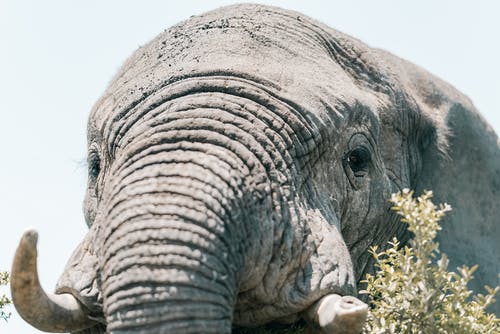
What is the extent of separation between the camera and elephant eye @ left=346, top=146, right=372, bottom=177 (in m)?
7.51

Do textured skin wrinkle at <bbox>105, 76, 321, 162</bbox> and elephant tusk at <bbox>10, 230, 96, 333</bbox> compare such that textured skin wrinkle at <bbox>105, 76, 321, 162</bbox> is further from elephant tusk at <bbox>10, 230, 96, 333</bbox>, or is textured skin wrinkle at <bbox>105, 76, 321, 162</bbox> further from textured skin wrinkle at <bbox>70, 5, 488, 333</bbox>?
elephant tusk at <bbox>10, 230, 96, 333</bbox>

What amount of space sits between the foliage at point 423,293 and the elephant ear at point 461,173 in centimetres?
203

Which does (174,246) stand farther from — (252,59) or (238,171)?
(252,59)

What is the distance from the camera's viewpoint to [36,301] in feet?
20.9

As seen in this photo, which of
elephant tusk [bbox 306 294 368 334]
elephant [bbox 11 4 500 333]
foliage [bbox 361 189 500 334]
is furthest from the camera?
foliage [bbox 361 189 500 334]

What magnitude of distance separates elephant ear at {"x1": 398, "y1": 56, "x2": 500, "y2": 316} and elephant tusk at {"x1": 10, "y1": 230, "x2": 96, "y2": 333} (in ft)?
8.42

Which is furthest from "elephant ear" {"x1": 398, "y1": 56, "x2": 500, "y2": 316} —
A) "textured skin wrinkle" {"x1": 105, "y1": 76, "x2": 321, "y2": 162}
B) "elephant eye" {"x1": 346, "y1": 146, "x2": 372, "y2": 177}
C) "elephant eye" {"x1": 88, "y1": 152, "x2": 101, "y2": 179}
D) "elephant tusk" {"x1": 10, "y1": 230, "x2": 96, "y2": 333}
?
"elephant tusk" {"x1": 10, "y1": 230, "x2": 96, "y2": 333}

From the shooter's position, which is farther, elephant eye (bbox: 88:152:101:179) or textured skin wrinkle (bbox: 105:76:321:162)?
elephant eye (bbox: 88:152:101:179)

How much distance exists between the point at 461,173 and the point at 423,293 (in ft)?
8.83

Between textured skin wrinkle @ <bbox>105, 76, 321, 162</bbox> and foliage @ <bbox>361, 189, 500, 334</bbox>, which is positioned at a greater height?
textured skin wrinkle @ <bbox>105, 76, 321, 162</bbox>

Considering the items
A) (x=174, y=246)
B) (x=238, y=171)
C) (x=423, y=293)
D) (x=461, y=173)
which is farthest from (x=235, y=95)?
(x=461, y=173)

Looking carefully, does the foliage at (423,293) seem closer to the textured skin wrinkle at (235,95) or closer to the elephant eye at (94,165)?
the textured skin wrinkle at (235,95)

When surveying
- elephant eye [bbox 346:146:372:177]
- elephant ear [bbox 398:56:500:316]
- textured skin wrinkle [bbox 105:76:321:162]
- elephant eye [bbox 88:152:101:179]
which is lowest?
elephant ear [bbox 398:56:500:316]

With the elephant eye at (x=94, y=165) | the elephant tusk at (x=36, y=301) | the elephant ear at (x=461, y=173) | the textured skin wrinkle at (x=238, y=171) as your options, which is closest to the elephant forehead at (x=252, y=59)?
the textured skin wrinkle at (x=238, y=171)
